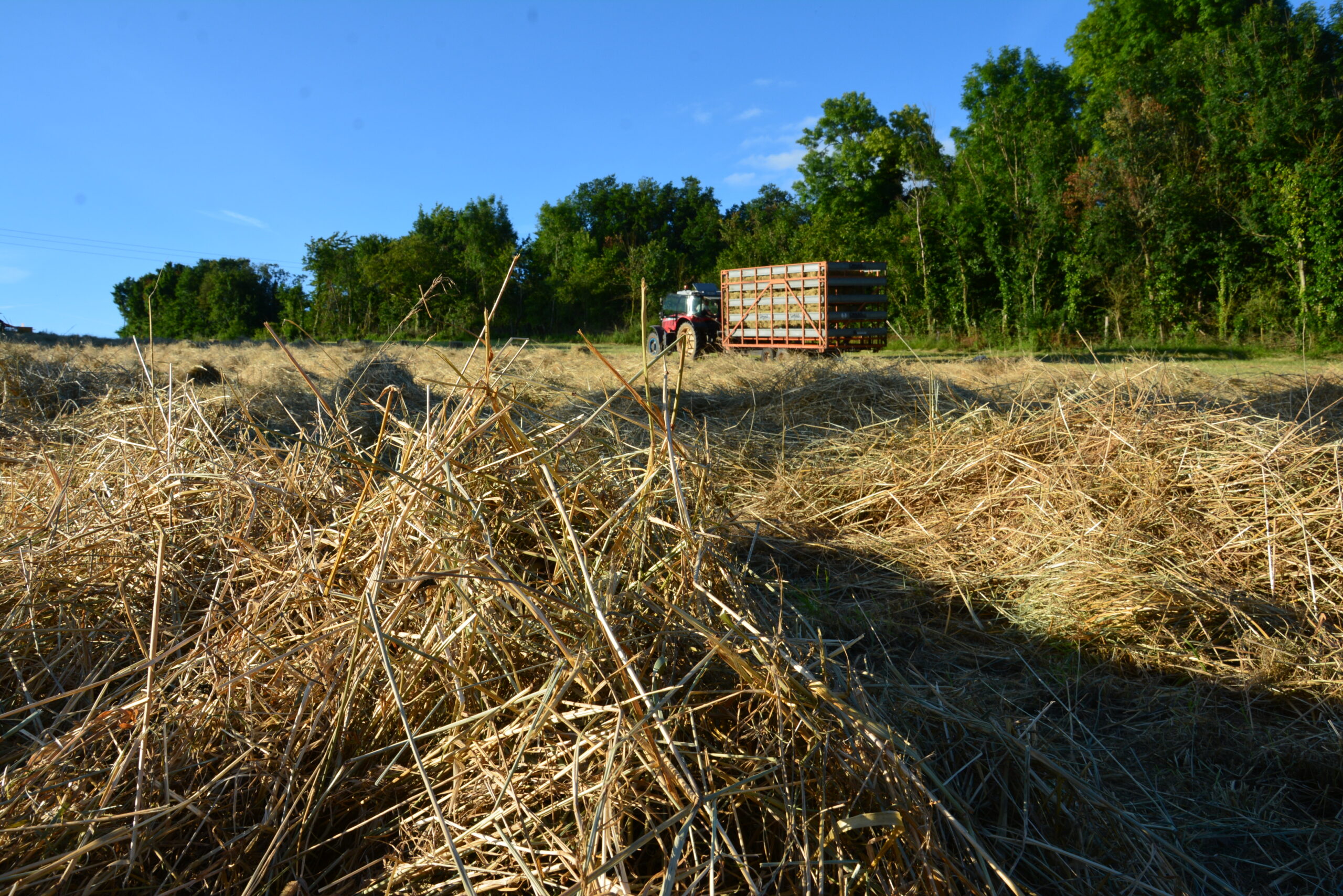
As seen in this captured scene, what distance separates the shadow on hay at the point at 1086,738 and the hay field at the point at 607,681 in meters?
0.01

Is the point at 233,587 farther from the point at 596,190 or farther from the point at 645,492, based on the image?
the point at 596,190

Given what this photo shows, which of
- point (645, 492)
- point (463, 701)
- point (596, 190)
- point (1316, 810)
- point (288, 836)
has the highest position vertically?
point (596, 190)

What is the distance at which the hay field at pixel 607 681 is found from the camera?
131cm

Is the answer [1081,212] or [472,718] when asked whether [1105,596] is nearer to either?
[472,718]

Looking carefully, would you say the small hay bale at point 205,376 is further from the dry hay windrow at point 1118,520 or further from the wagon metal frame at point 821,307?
the wagon metal frame at point 821,307

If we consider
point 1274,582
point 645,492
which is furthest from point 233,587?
point 1274,582

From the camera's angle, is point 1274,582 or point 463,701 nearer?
point 463,701

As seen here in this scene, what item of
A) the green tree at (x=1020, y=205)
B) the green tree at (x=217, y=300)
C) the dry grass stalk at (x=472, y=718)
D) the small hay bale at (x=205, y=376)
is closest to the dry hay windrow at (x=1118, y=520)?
the dry grass stalk at (x=472, y=718)

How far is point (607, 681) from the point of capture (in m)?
1.33

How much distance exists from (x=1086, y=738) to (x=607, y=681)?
1.59 m

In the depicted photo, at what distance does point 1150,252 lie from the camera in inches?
681

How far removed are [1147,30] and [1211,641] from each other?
3010 centimetres

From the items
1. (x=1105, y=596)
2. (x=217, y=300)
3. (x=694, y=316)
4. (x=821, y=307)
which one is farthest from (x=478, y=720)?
(x=217, y=300)

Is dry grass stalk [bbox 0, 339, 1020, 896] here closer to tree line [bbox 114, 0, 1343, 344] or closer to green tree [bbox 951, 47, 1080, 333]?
tree line [bbox 114, 0, 1343, 344]
